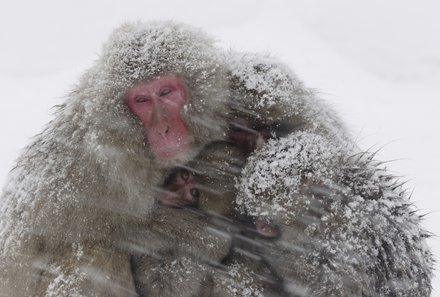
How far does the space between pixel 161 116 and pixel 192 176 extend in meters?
0.24

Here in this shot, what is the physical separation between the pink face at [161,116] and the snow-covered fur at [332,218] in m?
0.26

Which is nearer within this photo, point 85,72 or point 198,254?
point 198,254

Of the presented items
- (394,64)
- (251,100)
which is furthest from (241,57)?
(394,64)

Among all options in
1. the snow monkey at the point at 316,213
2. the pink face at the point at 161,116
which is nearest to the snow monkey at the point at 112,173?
the pink face at the point at 161,116

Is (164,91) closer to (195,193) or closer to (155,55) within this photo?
(155,55)

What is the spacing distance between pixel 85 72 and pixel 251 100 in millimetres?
679

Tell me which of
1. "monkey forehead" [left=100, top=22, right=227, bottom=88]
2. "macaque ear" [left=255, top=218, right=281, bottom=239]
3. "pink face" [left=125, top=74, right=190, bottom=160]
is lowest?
"macaque ear" [left=255, top=218, right=281, bottom=239]

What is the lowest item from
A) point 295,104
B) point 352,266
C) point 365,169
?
point 352,266

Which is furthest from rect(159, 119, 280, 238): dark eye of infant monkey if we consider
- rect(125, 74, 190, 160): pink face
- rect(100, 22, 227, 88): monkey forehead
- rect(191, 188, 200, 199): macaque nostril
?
rect(100, 22, 227, 88): monkey forehead

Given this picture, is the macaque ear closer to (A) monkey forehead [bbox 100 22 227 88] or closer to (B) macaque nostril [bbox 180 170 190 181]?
(B) macaque nostril [bbox 180 170 190 181]

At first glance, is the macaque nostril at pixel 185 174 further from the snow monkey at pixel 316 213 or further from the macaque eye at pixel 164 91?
the macaque eye at pixel 164 91

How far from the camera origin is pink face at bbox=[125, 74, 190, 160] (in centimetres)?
213

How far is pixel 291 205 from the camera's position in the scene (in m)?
1.99

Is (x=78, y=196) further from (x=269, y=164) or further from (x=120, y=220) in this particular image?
(x=269, y=164)
